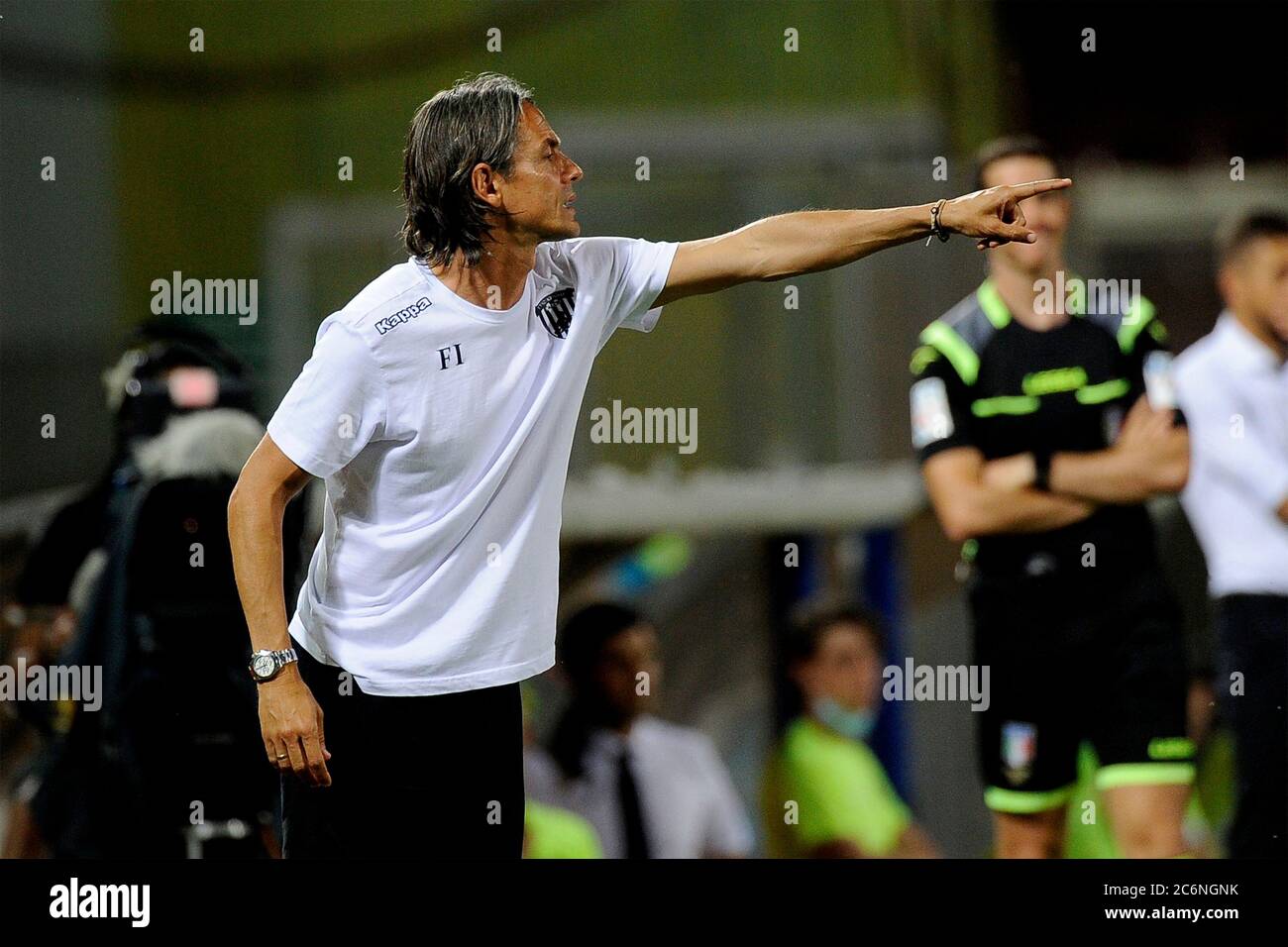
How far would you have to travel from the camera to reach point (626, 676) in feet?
13.0

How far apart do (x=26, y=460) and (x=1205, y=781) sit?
2825 millimetres

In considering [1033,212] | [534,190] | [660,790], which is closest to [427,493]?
[534,190]

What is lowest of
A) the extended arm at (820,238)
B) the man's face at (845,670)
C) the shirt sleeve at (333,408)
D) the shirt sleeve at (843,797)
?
the shirt sleeve at (843,797)

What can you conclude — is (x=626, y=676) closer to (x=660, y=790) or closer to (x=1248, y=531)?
(x=660, y=790)

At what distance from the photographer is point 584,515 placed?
161 inches

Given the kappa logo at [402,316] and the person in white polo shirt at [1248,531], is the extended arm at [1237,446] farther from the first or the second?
the kappa logo at [402,316]

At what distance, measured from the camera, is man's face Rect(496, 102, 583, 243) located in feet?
9.62

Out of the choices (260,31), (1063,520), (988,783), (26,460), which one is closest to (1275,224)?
(1063,520)

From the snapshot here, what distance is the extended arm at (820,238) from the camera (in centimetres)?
284

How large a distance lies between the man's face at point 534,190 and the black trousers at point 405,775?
0.79 m

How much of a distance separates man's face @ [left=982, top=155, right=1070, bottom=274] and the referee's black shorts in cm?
70

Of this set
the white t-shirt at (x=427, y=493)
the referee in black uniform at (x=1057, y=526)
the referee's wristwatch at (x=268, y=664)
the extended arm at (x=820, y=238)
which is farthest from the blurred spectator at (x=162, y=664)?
the referee in black uniform at (x=1057, y=526)

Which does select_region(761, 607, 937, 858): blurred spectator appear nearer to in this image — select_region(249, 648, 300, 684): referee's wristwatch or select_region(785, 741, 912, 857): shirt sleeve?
select_region(785, 741, 912, 857): shirt sleeve

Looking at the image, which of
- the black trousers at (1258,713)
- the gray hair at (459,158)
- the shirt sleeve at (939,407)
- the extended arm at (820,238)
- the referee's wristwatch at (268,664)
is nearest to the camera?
the referee's wristwatch at (268,664)
